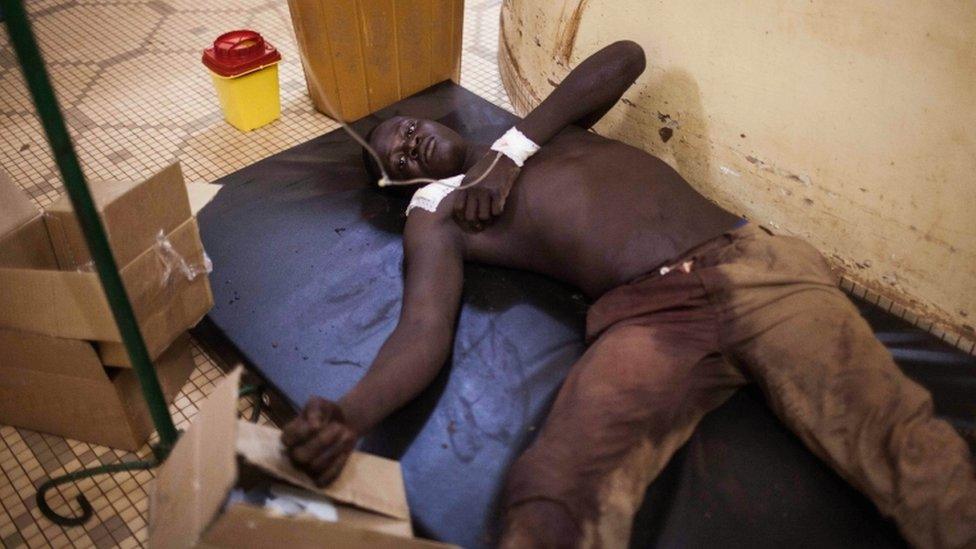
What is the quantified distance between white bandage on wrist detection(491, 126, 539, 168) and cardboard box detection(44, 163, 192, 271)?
59cm

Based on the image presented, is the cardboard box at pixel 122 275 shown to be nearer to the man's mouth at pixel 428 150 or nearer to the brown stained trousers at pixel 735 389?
the man's mouth at pixel 428 150

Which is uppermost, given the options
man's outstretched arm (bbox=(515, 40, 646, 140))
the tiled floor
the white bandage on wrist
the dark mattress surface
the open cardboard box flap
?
man's outstretched arm (bbox=(515, 40, 646, 140))

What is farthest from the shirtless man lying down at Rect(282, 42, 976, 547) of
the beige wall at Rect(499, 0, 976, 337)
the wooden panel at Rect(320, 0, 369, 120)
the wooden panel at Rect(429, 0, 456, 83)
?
the wooden panel at Rect(429, 0, 456, 83)

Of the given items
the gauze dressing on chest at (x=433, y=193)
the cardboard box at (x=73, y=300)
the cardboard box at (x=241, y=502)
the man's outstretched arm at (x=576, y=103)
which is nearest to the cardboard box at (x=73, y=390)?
the cardboard box at (x=73, y=300)

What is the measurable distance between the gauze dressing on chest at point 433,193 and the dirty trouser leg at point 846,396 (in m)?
0.55

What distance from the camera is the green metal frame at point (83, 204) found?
0.73 meters

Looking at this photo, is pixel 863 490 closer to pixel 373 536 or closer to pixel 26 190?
pixel 373 536

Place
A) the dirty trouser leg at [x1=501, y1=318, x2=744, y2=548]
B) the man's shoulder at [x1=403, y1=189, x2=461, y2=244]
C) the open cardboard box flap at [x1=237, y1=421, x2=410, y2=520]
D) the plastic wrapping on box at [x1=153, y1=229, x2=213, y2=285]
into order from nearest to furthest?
the open cardboard box flap at [x1=237, y1=421, x2=410, y2=520], the dirty trouser leg at [x1=501, y1=318, x2=744, y2=548], the plastic wrapping on box at [x1=153, y1=229, x2=213, y2=285], the man's shoulder at [x1=403, y1=189, x2=461, y2=244]

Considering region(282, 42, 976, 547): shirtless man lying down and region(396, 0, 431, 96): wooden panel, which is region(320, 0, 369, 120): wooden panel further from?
region(282, 42, 976, 547): shirtless man lying down

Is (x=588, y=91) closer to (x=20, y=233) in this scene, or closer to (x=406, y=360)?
(x=406, y=360)

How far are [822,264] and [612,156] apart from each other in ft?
1.40

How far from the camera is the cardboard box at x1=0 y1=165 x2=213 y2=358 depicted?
1.09 metres

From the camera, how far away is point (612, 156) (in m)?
1.41

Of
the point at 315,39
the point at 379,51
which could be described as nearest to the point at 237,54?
the point at 315,39
